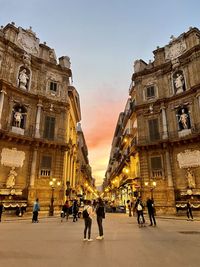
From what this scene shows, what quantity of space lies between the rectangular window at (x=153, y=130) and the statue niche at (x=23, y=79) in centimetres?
1674

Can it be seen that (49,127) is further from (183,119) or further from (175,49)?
(175,49)

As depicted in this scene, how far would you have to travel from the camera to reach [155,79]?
2991 centimetres

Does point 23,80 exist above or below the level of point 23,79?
below

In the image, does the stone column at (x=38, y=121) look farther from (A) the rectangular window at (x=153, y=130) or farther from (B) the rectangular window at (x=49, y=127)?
(A) the rectangular window at (x=153, y=130)

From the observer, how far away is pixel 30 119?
86.3ft

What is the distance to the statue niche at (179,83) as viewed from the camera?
27.2 meters

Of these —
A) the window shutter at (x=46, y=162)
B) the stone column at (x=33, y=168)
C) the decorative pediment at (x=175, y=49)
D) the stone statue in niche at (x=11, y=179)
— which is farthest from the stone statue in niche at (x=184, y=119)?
the stone statue in niche at (x=11, y=179)

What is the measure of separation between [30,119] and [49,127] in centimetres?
250

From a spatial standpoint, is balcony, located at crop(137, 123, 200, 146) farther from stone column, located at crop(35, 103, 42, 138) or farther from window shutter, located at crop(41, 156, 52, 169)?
stone column, located at crop(35, 103, 42, 138)

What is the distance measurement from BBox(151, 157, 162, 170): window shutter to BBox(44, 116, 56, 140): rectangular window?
1289cm

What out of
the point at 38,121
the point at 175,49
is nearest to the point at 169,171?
the point at 175,49

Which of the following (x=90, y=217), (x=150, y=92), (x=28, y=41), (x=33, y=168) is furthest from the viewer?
(x=150, y=92)

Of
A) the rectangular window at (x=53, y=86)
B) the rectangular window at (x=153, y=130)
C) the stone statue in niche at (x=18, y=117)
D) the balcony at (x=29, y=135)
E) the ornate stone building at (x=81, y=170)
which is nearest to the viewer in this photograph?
the balcony at (x=29, y=135)

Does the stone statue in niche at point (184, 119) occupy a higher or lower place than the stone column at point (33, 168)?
higher
